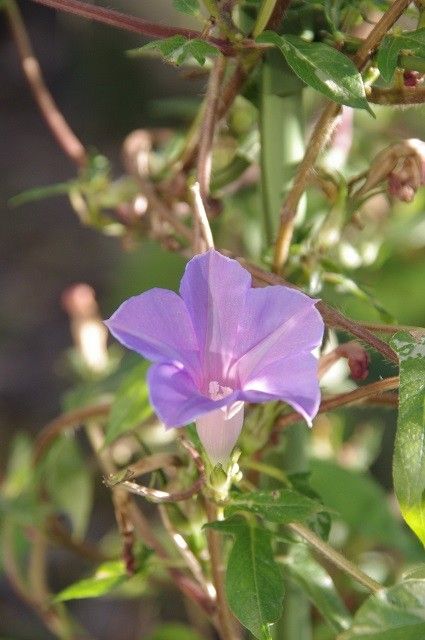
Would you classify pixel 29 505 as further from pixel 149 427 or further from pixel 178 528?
pixel 178 528

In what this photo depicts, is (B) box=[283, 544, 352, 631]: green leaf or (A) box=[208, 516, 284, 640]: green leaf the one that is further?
(B) box=[283, 544, 352, 631]: green leaf

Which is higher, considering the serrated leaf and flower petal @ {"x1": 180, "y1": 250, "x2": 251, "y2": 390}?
the serrated leaf

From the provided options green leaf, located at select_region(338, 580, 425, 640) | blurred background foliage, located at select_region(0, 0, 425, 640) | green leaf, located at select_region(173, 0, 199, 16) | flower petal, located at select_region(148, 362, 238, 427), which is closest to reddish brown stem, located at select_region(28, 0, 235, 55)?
green leaf, located at select_region(173, 0, 199, 16)

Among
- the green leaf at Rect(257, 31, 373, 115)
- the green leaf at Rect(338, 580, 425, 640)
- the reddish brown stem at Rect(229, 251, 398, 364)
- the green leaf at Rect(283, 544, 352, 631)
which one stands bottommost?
the green leaf at Rect(283, 544, 352, 631)

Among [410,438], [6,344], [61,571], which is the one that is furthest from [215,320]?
[6,344]

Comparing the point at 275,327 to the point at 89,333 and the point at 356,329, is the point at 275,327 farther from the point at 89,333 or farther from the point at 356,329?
the point at 89,333

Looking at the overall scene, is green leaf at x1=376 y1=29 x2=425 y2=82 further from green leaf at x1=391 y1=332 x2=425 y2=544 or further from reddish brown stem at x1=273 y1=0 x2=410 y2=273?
green leaf at x1=391 y1=332 x2=425 y2=544

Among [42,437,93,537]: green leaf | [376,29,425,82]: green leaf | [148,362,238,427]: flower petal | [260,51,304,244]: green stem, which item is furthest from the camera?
[42,437,93,537]: green leaf
